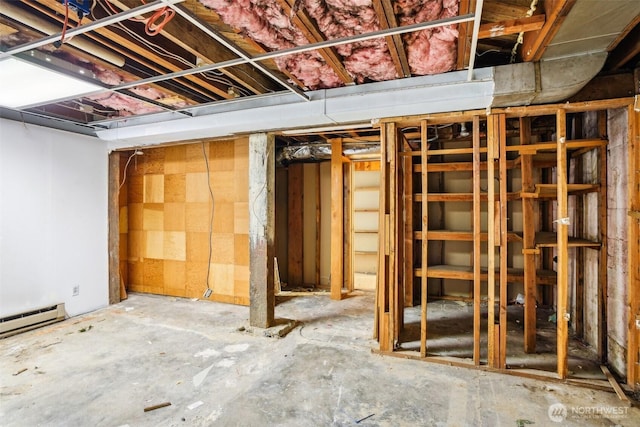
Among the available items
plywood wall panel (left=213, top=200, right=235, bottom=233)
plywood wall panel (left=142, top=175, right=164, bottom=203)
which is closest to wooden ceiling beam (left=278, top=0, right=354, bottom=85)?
plywood wall panel (left=213, top=200, right=235, bottom=233)

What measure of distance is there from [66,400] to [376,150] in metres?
4.39

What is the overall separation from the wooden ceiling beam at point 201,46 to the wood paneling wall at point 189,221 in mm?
1680

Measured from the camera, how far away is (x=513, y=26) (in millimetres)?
1917

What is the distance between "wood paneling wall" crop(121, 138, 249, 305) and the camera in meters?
4.58

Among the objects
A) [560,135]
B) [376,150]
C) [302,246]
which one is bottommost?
[302,246]

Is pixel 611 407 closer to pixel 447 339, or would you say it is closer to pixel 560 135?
pixel 447 339

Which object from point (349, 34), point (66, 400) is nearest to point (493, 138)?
point (349, 34)

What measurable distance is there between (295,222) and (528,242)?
12.6ft

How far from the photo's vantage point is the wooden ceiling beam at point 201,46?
207cm

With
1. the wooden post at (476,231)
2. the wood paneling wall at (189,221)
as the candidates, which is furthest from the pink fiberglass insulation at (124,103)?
the wooden post at (476,231)

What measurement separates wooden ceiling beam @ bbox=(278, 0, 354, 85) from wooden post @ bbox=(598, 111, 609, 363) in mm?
2303

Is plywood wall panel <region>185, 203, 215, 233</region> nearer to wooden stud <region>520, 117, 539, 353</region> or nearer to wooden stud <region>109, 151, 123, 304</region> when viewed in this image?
wooden stud <region>109, 151, 123, 304</region>

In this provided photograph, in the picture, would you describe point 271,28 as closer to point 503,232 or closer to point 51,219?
point 503,232

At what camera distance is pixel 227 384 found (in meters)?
2.50
